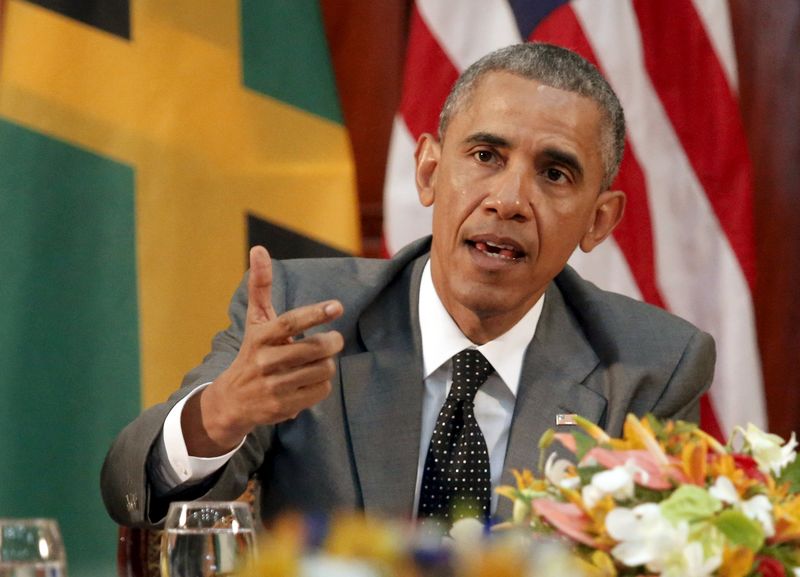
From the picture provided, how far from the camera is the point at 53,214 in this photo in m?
2.76

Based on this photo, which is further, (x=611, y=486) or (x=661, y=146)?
(x=661, y=146)

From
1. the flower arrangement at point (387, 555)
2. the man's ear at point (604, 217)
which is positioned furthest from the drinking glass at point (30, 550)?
the man's ear at point (604, 217)

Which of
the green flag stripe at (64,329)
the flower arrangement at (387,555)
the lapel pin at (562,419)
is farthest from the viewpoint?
the green flag stripe at (64,329)

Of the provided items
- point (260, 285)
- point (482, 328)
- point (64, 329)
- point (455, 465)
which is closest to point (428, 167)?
point (482, 328)

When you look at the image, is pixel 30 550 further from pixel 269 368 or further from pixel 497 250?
pixel 497 250

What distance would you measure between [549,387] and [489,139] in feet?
1.43

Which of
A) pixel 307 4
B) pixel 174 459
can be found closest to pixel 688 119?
pixel 307 4

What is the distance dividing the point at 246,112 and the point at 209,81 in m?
0.11

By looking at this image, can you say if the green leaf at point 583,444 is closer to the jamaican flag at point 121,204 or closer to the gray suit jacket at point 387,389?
the gray suit jacket at point 387,389

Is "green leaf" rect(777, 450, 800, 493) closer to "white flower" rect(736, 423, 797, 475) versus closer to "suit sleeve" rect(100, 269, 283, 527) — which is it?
"white flower" rect(736, 423, 797, 475)

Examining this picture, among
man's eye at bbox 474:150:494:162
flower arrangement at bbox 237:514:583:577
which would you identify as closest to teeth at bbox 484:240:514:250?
man's eye at bbox 474:150:494:162

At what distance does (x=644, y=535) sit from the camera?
105 centimetres

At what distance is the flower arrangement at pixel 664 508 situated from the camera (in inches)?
41.2

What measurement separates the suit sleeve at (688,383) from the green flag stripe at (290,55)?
1.07 meters
